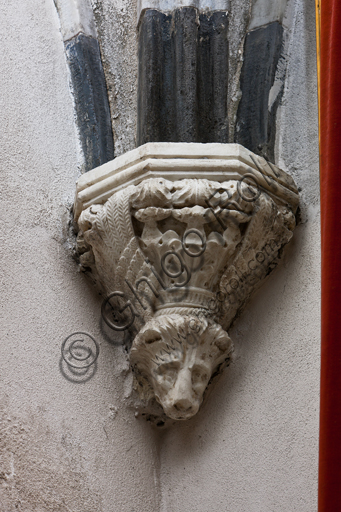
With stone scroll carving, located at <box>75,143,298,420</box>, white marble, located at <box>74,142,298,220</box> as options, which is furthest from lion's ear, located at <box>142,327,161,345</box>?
white marble, located at <box>74,142,298,220</box>

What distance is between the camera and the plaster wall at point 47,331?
123 centimetres

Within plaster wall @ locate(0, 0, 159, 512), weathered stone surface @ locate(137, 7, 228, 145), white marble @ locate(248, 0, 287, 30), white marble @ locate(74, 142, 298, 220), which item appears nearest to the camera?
plaster wall @ locate(0, 0, 159, 512)

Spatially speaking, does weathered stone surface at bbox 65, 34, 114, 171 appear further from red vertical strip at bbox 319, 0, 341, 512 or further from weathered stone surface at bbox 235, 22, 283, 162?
red vertical strip at bbox 319, 0, 341, 512

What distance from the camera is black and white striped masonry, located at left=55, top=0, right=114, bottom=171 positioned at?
5.12 feet

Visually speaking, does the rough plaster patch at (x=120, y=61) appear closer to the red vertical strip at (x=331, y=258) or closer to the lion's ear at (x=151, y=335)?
the lion's ear at (x=151, y=335)

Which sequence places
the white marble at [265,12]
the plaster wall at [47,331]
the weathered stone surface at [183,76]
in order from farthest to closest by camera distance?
the white marble at [265,12], the weathered stone surface at [183,76], the plaster wall at [47,331]

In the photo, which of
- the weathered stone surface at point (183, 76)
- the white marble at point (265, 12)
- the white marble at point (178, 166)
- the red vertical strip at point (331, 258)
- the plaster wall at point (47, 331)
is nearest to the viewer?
the red vertical strip at point (331, 258)

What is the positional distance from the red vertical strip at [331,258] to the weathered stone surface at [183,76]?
1.40ft

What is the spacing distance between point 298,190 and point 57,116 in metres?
0.65

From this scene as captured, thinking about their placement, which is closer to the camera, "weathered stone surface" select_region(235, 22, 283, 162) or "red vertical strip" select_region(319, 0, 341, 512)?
"red vertical strip" select_region(319, 0, 341, 512)

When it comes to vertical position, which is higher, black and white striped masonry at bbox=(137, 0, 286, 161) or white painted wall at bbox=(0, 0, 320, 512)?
black and white striped masonry at bbox=(137, 0, 286, 161)

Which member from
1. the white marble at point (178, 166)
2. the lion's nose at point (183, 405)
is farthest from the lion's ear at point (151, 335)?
the white marble at point (178, 166)

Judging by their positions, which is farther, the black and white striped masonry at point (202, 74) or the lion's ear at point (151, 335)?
the black and white striped masonry at point (202, 74)

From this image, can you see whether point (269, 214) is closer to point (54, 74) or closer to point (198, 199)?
point (198, 199)
